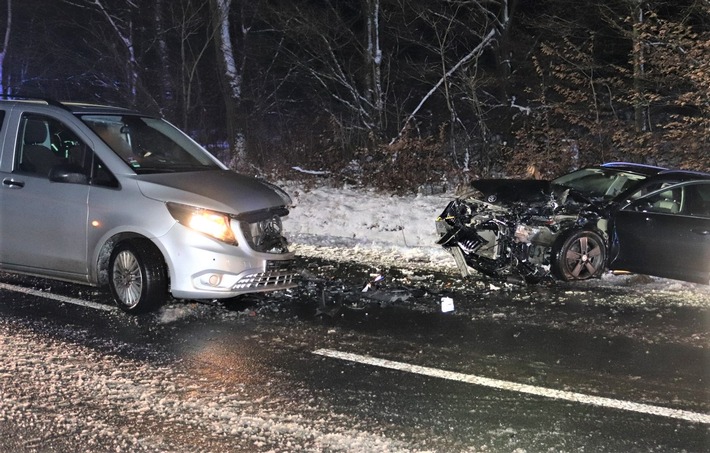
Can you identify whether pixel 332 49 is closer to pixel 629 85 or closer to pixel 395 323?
pixel 629 85

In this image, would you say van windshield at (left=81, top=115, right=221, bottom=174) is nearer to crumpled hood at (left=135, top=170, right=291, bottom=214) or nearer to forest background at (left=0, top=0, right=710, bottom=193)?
crumpled hood at (left=135, top=170, right=291, bottom=214)

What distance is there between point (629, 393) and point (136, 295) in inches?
168

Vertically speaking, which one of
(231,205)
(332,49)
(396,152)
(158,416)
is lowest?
(158,416)

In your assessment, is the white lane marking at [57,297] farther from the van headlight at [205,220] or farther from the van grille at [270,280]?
the van grille at [270,280]

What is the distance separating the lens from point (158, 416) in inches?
148

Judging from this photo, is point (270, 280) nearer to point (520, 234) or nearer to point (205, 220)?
point (205, 220)

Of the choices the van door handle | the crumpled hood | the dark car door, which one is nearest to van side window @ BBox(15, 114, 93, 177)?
the van door handle

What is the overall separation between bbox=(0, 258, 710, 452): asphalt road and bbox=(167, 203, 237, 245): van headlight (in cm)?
82

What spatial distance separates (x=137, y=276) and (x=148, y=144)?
158cm

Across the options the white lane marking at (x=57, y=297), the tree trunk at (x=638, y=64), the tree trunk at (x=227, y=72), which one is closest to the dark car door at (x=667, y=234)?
the tree trunk at (x=638, y=64)

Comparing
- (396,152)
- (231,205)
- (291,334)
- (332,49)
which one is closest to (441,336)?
(291,334)

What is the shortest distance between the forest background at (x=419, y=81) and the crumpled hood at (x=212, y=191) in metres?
7.96

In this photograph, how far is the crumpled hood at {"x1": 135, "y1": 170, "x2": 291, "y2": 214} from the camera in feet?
18.4

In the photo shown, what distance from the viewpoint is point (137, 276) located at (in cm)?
571
